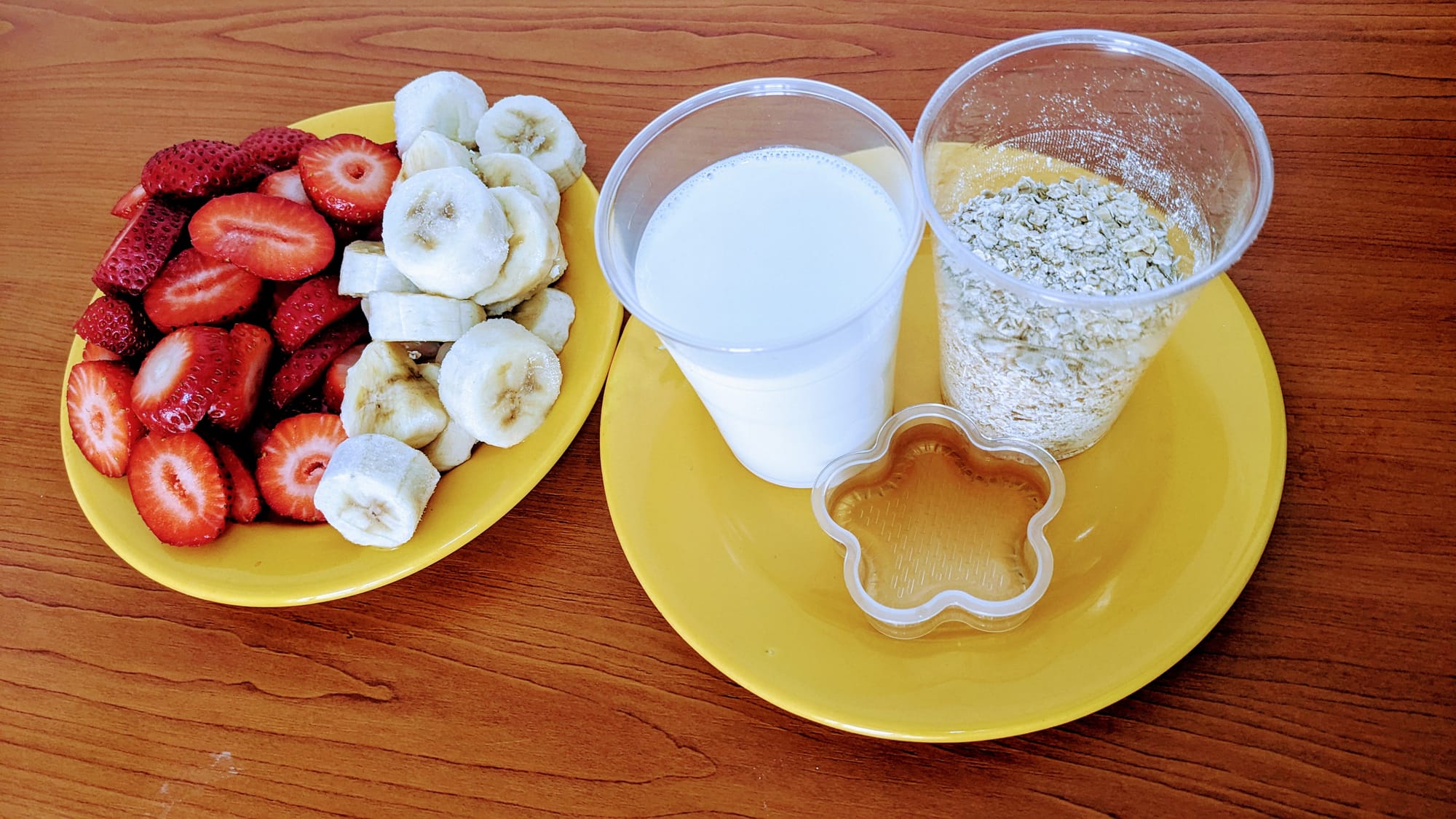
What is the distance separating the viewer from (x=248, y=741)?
87cm

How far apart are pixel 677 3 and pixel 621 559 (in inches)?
32.6

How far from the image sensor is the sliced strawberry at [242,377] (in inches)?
38.1

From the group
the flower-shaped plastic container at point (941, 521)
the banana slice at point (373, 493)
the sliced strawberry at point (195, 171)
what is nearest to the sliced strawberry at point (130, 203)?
the sliced strawberry at point (195, 171)

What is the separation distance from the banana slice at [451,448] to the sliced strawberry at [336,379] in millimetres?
132

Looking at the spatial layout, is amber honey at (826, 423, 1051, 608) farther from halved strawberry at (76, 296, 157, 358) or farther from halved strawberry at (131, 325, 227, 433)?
halved strawberry at (76, 296, 157, 358)

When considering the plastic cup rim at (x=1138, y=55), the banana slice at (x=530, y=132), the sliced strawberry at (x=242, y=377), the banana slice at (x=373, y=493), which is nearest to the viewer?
the plastic cup rim at (x=1138, y=55)

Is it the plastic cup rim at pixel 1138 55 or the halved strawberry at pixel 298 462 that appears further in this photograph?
the halved strawberry at pixel 298 462

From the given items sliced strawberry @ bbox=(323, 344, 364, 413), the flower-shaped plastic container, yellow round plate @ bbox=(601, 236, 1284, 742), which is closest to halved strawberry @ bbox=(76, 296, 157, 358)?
sliced strawberry @ bbox=(323, 344, 364, 413)

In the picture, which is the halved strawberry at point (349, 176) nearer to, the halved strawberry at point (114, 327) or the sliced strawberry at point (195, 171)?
the sliced strawberry at point (195, 171)

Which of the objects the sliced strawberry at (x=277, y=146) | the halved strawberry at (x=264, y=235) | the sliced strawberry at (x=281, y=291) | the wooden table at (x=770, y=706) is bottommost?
the wooden table at (x=770, y=706)

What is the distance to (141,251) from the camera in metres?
1.03

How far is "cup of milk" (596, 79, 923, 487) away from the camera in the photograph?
0.74 metres

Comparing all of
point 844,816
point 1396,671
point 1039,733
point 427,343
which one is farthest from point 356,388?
point 1396,671

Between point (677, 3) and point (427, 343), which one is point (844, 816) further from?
point (677, 3)
